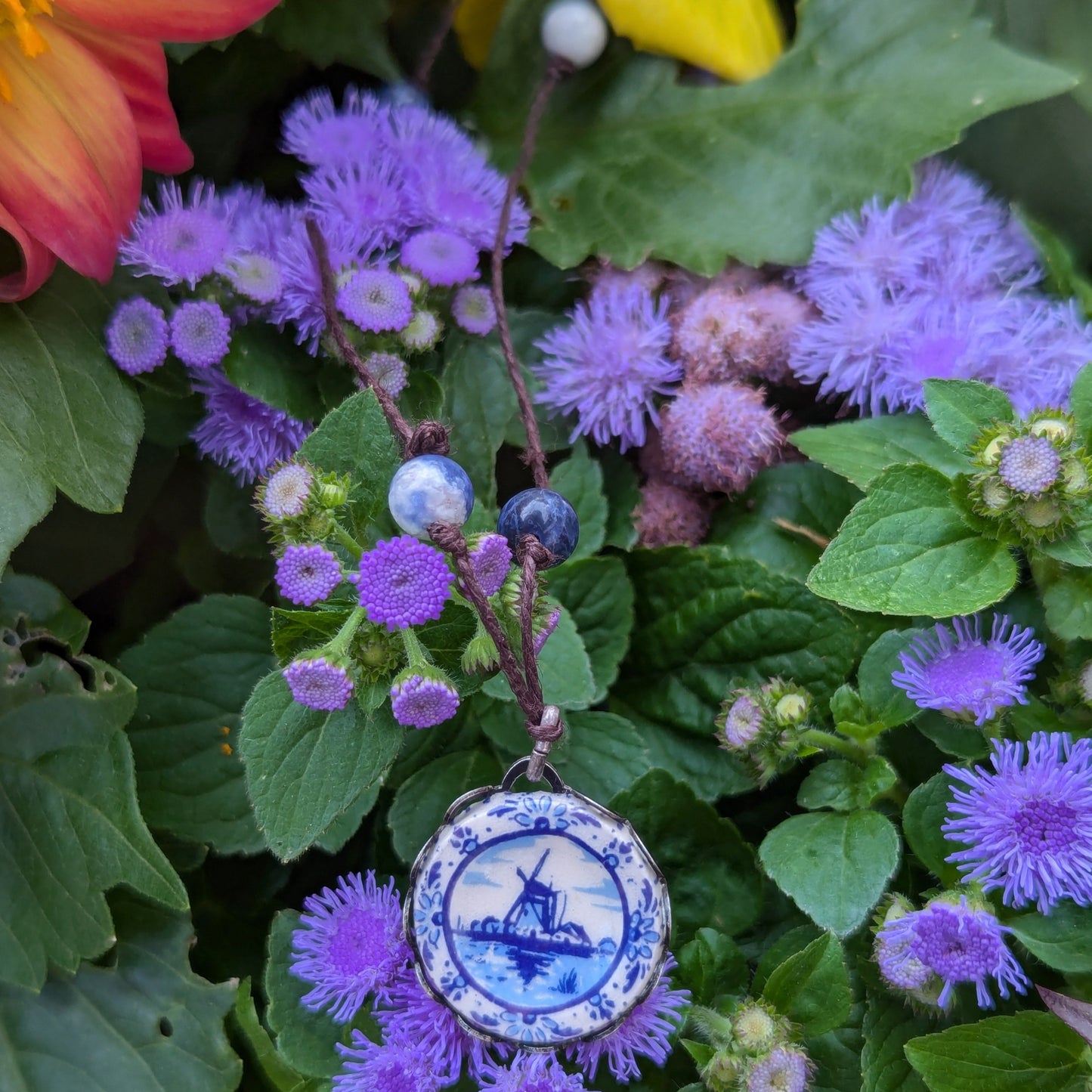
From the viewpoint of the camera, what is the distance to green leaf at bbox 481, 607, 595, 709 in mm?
645

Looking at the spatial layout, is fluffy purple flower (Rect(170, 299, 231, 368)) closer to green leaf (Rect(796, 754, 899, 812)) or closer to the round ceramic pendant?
the round ceramic pendant

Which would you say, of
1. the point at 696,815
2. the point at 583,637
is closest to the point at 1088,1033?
the point at 696,815

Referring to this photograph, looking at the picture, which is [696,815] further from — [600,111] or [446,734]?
[600,111]

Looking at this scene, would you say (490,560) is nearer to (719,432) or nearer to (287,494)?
(287,494)

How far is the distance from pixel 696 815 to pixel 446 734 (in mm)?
187

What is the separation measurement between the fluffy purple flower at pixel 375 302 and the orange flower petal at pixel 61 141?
153 mm

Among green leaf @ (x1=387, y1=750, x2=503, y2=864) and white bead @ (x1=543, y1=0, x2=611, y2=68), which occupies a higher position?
white bead @ (x1=543, y1=0, x2=611, y2=68)

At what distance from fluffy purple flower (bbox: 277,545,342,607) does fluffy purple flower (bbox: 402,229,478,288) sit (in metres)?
0.29

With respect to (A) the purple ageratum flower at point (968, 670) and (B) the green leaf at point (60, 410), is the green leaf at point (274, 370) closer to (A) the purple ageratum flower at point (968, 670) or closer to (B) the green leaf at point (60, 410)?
(B) the green leaf at point (60, 410)

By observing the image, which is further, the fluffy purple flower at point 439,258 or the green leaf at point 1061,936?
the fluffy purple flower at point 439,258

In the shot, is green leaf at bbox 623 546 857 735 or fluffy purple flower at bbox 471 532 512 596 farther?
green leaf at bbox 623 546 857 735

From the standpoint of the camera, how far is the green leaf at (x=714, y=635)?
72 cm

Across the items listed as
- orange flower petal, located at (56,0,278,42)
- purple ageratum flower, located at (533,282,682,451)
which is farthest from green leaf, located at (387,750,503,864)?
orange flower petal, located at (56,0,278,42)

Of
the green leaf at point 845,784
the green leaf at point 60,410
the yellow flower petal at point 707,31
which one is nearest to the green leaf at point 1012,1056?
the green leaf at point 845,784
